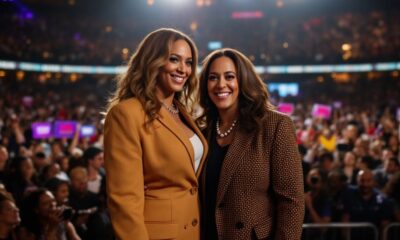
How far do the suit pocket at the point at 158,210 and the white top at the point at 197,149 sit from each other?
0.95 ft

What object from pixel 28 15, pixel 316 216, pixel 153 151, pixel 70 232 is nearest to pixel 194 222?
pixel 153 151

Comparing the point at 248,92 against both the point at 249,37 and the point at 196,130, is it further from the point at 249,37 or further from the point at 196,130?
the point at 249,37

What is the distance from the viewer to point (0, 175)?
24.9 feet

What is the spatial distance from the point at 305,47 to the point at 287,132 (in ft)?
113

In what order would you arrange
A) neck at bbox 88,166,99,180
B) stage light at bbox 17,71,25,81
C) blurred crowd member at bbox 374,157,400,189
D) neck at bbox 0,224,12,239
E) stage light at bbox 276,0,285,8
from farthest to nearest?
1. stage light at bbox 276,0,285,8
2. stage light at bbox 17,71,25,81
3. blurred crowd member at bbox 374,157,400,189
4. neck at bbox 88,166,99,180
5. neck at bbox 0,224,12,239

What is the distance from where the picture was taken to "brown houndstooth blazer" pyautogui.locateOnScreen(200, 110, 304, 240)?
300 centimetres

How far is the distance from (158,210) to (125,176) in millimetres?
280

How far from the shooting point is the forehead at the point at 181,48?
302cm

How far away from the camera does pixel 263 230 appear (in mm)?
3051

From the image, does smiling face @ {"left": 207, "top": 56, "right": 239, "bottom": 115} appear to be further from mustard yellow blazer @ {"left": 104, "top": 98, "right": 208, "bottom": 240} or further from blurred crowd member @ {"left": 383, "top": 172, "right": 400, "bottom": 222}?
blurred crowd member @ {"left": 383, "top": 172, "right": 400, "bottom": 222}

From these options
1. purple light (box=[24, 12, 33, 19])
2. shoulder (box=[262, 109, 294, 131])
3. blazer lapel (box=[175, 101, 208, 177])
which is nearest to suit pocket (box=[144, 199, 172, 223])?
blazer lapel (box=[175, 101, 208, 177])

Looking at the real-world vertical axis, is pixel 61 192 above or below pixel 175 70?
below

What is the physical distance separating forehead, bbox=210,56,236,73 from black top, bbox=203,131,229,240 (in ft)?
1.52

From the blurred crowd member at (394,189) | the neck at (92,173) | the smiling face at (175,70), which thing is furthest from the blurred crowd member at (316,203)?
the smiling face at (175,70)
